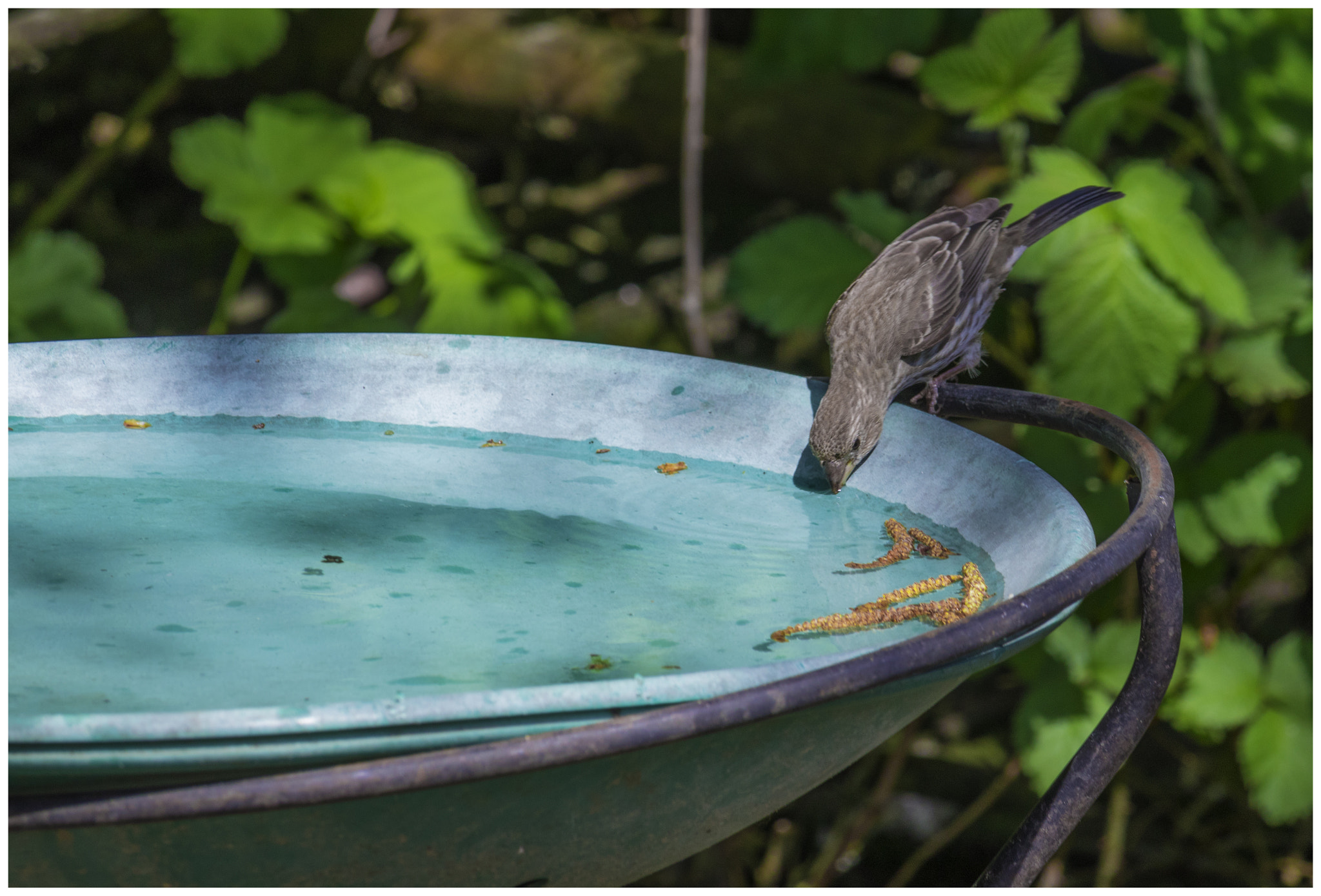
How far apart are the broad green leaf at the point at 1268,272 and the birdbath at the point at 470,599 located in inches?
56.9

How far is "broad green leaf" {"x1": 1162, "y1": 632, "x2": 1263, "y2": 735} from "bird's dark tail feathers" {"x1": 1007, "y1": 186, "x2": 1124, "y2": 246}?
1.10 meters

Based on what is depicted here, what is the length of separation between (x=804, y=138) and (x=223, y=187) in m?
1.86

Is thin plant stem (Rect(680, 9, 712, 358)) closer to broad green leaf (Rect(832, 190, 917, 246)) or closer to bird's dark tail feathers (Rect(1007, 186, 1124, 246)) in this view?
broad green leaf (Rect(832, 190, 917, 246))

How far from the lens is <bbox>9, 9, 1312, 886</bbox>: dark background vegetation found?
2912 mm

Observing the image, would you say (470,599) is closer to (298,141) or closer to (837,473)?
(837,473)

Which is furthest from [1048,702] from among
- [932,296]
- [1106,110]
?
[1106,110]

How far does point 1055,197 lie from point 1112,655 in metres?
1.05

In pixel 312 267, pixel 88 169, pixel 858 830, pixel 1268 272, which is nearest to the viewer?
pixel 1268 272

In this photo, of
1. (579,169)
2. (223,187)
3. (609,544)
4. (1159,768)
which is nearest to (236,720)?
(609,544)

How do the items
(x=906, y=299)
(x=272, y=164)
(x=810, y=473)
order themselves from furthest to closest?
(x=272, y=164), (x=906, y=299), (x=810, y=473)

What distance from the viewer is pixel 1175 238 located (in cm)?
269

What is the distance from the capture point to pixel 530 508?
5.09 feet

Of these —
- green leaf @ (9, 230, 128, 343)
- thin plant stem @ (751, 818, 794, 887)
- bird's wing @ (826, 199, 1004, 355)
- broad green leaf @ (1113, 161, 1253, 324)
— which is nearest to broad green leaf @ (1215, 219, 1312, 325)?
broad green leaf @ (1113, 161, 1253, 324)

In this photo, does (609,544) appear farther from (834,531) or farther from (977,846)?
(977,846)
